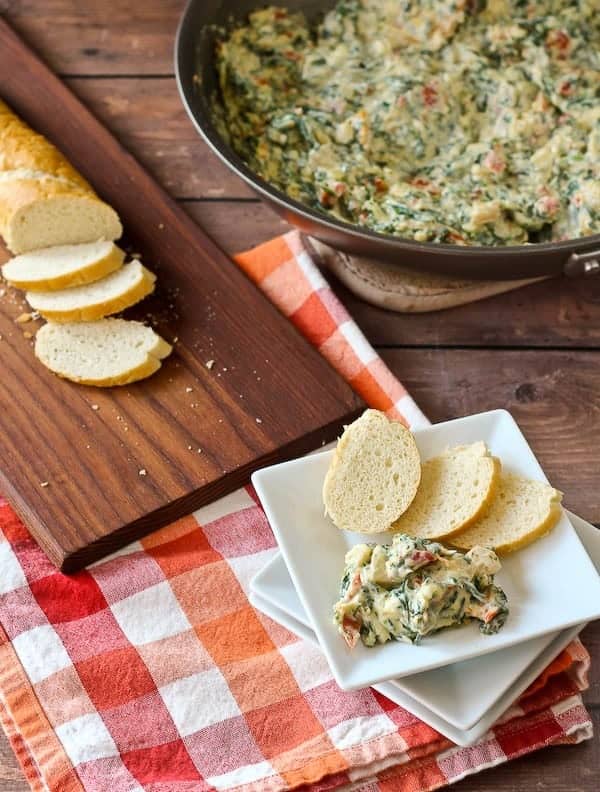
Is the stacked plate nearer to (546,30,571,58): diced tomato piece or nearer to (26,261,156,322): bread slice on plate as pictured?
(26,261,156,322): bread slice on plate

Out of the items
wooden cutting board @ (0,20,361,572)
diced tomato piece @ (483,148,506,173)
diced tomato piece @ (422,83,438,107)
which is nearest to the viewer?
wooden cutting board @ (0,20,361,572)

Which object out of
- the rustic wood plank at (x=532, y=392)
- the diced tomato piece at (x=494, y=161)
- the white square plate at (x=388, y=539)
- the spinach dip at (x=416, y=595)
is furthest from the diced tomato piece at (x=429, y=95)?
the spinach dip at (x=416, y=595)

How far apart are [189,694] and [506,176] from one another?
4.73ft

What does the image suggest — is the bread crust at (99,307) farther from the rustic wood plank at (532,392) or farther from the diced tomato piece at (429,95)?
the diced tomato piece at (429,95)

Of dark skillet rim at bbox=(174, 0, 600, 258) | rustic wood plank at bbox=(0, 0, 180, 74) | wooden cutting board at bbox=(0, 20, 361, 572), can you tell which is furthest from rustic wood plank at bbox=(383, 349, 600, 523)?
rustic wood plank at bbox=(0, 0, 180, 74)

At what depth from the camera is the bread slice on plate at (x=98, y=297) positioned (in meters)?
2.56

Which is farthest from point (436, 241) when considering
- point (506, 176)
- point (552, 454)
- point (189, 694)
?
point (189, 694)

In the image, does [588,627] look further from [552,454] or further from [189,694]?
[189,694]

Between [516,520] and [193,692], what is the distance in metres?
0.69

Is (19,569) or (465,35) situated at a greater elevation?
(465,35)

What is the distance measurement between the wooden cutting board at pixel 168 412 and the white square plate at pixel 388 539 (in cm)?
27

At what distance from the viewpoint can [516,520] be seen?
81.0 inches

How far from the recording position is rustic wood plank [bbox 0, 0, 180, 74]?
330 cm

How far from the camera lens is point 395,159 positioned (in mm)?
2770
